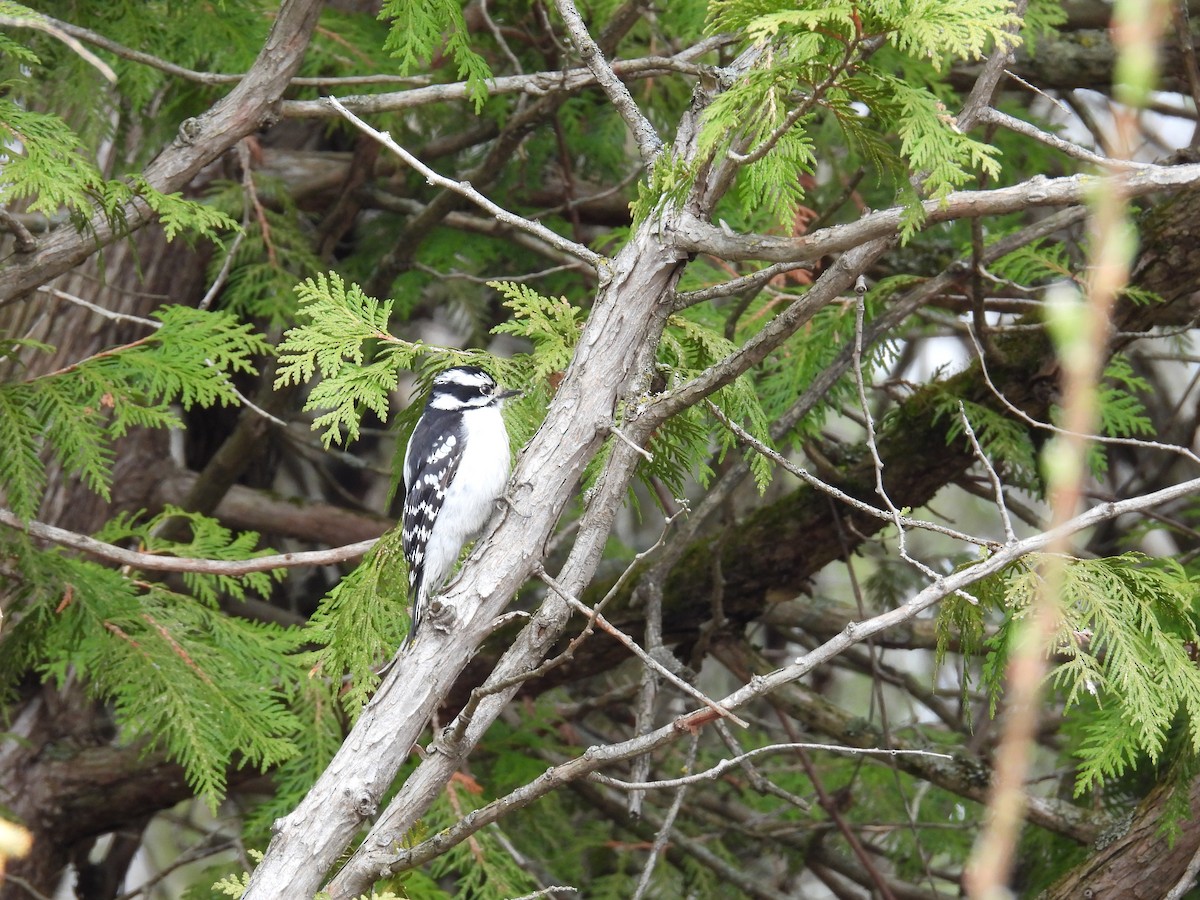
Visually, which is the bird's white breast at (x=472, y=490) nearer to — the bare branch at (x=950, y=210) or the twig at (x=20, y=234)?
the twig at (x=20, y=234)

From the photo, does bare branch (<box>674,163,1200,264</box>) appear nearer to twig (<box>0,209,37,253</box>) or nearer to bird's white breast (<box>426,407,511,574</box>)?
bird's white breast (<box>426,407,511,574</box>)

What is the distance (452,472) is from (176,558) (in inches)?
35.5

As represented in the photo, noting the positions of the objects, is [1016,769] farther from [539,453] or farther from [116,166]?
[116,166]

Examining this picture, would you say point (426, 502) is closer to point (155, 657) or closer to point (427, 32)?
point (155, 657)

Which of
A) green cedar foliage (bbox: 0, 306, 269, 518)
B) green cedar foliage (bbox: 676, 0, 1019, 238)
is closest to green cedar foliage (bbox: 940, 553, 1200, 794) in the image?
green cedar foliage (bbox: 676, 0, 1019, 238)

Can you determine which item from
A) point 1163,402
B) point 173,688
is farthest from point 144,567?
point 1163,402

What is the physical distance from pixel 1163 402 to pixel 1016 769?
6.31m

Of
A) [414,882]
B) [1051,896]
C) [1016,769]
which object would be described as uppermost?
[1016,769]

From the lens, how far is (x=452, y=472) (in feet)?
12.7

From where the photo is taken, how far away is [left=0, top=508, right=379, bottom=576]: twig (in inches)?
128

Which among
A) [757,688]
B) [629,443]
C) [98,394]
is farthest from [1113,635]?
[98,394]

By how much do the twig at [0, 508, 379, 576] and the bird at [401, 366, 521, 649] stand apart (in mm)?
273

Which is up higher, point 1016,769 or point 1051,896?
point 1016,769

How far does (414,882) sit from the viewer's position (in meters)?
3.32
